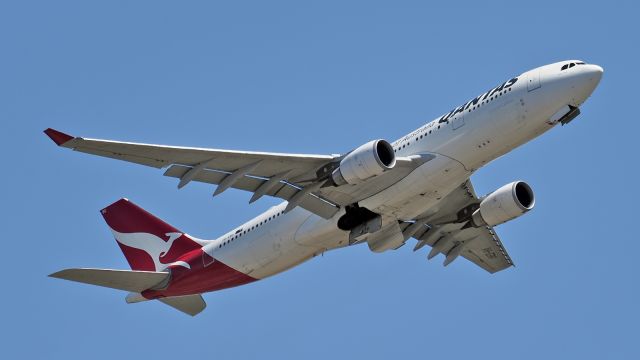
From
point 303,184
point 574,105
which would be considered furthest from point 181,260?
point 574,105

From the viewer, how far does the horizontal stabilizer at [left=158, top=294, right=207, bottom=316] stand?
47.8m

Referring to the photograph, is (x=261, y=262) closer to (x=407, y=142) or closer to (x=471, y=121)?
(x=407, y=142)

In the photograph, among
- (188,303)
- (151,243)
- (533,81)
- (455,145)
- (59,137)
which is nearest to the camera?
(59,137)

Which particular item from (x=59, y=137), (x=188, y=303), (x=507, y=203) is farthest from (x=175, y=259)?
(x=507, y=203)

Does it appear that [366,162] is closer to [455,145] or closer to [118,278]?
[455,145]

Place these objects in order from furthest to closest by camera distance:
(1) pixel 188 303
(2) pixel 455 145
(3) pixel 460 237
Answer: (3) pixel 460 237, (1) pixel 188 303, (2) pixel 455 145

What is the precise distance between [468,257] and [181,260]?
13.0 metres

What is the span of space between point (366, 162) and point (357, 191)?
9.57 feet

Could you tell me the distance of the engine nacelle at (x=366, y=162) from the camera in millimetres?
38625

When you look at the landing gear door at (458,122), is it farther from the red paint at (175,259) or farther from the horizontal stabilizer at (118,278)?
the horizontal stabilizer at (118,278)

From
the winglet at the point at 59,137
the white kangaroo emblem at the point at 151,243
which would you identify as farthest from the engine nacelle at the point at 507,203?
the winglet at the point at 59,137

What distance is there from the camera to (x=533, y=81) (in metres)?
39.5

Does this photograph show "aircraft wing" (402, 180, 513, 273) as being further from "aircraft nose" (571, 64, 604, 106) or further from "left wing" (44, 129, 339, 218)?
"aircraft nose" (571, 64, 604, 106)

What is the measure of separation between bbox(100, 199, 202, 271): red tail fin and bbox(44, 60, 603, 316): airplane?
91 mm
